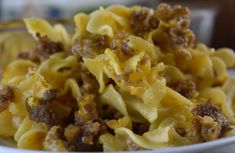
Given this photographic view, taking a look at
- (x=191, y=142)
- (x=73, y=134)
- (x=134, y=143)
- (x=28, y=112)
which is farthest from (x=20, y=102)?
(x=191, y=142)

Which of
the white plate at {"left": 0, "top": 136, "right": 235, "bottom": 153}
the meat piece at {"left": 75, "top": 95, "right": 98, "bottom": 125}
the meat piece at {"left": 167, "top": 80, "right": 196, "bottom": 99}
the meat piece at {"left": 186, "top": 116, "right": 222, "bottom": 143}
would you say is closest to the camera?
the white plate at {"left": 0, "top": 136, "right": 235, "bottom": 153}

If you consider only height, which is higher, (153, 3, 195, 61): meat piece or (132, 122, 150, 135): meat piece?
(153, 3, 195, 61): meat piece

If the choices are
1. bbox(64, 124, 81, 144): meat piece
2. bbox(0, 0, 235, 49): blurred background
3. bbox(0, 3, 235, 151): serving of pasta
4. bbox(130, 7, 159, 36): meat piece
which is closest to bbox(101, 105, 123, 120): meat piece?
bbox(0, 3, 235, 151): serving of pasta

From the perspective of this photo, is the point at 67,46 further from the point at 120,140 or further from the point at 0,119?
the point at 120,140

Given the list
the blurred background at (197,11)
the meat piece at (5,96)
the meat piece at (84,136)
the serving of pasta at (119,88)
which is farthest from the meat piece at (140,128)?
the blurred background at (197,11)

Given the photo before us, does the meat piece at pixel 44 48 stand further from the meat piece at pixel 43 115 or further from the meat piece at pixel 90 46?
the meat piece at pixel 43 115

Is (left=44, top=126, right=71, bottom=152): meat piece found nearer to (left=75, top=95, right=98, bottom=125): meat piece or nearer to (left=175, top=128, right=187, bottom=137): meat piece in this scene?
(left=75, top=95, right=98, bottom=125): meat piece
